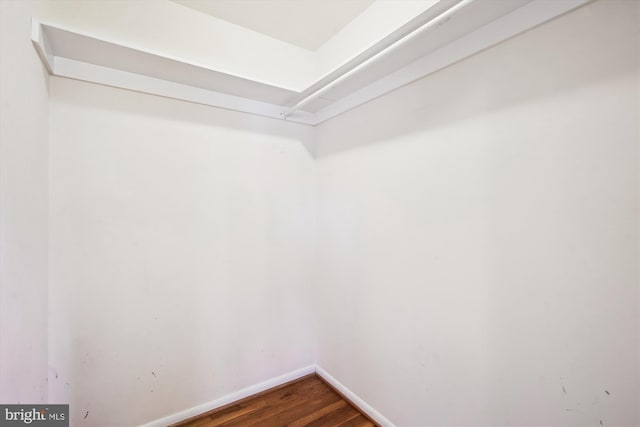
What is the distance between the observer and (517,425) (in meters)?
1.23

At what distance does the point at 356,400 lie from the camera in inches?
81.3

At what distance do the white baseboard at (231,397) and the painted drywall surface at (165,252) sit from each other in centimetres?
4

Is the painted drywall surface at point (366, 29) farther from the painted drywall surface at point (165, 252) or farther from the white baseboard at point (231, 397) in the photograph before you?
the white baseboard at point (231, 397)

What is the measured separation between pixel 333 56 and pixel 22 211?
207 cm

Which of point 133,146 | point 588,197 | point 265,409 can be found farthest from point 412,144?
point 265,409

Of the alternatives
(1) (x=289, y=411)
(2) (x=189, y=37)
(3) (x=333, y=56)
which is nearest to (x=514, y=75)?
(3) (x=333, y=56)

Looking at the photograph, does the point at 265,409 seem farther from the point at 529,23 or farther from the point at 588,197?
the point at 529,23

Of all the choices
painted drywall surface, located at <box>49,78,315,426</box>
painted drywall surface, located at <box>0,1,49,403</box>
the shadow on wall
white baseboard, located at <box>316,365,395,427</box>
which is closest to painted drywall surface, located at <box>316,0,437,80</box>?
the shadow on wall

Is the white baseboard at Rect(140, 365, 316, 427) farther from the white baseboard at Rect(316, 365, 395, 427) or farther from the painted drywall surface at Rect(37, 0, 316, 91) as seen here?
the painted drywall surface at Rect(37, 0, 316, 91)

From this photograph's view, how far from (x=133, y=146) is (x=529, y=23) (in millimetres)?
2250

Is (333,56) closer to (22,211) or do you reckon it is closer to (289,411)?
(22,211)

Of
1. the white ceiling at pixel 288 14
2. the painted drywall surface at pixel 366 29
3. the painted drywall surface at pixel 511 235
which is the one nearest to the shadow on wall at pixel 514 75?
the painted drywall surface at pixel 511 235

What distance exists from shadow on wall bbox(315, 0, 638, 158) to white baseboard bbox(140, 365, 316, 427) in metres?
2.14

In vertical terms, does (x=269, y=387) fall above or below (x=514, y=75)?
below
